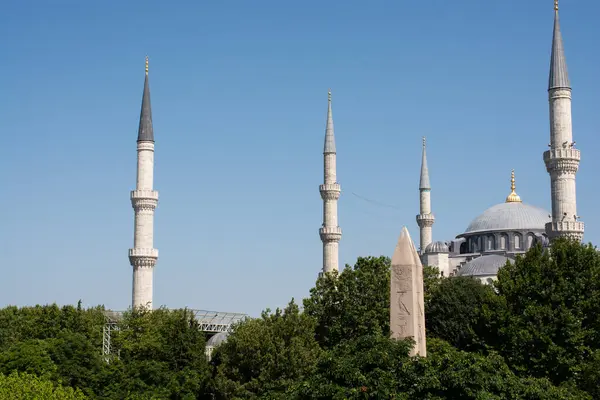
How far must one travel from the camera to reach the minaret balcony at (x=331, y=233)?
51875 millimetres

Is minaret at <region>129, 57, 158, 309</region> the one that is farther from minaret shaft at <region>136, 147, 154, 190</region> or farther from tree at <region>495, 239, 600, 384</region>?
tree at <region>495, 239, 600, 384</region>

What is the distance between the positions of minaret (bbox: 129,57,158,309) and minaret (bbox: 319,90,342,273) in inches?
369

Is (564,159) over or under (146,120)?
under

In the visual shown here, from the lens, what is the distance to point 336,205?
52.8m

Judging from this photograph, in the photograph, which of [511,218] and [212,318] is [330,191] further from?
[511,218]

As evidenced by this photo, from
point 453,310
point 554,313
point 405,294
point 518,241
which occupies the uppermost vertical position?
point 518,241

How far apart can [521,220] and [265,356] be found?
1463 inches

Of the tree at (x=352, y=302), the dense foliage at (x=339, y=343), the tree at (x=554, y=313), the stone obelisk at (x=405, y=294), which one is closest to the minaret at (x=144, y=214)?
the dense foliage at (x=339, y=343)

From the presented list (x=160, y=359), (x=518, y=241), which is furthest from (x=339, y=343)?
(x=518, y=241)

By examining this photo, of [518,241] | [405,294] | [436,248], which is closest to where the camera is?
[405,294]

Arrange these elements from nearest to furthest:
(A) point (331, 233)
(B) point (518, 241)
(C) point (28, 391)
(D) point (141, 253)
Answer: (C) point (28, 391) → (D) point (141, 253) → (A) point (331, 233) → (B) point (518, 241)

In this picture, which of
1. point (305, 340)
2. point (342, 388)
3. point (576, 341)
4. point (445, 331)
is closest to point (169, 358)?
point (305, 340)

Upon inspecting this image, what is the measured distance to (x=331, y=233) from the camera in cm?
5191

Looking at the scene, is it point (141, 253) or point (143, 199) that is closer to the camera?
point (141, 253)
